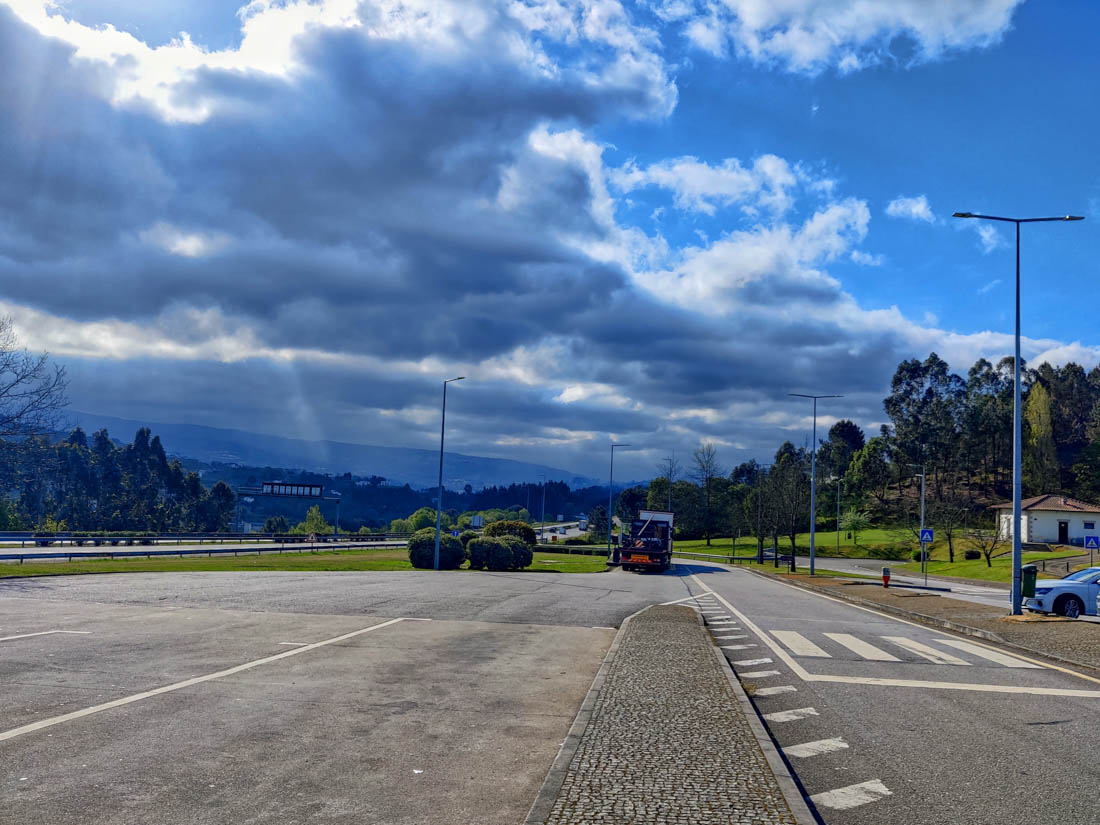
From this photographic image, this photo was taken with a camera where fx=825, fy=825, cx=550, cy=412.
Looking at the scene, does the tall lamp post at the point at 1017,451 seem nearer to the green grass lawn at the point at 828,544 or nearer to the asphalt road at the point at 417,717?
the asphalt road at the point at 417,717

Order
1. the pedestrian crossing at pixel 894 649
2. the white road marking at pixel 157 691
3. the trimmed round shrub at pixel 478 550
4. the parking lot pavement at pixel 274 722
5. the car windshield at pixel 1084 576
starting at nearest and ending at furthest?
the parking lot pavement at pixel 274 722
the white road marking at pixel 157 691
the pedestrian crossing at pixel 894 649
the car windshield at pixel 1084 576
the trimmed round shrub at pixel 478 550

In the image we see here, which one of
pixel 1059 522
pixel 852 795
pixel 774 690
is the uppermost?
pixel 1059 522

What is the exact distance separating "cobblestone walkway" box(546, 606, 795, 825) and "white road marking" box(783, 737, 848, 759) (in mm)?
417

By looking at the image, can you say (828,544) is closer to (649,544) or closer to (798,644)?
(649,544)

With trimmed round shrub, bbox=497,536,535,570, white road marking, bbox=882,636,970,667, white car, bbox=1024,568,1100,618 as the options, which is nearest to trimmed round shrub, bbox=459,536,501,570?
trimmed round shrub, bbox=497,536,535,570

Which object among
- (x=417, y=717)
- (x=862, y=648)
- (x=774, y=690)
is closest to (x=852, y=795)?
(x=417, y=717)

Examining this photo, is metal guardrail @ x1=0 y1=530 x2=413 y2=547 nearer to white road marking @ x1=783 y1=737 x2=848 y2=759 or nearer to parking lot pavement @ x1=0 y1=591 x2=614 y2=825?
parking lot pavement @ x1=0 y1=591 x2=614 y2=825

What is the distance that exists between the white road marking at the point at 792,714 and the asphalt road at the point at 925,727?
16 mm

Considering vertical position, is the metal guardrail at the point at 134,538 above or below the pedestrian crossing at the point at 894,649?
below

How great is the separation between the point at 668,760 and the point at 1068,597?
64.0 feet

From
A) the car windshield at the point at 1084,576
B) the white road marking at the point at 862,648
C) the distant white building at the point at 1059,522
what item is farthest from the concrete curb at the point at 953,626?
the distant white building at the point at 1059,522

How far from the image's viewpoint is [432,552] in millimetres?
41875

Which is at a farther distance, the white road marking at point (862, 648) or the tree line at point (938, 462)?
the tree line at point (938, 462)

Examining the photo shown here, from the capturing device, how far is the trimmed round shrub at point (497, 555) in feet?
141
